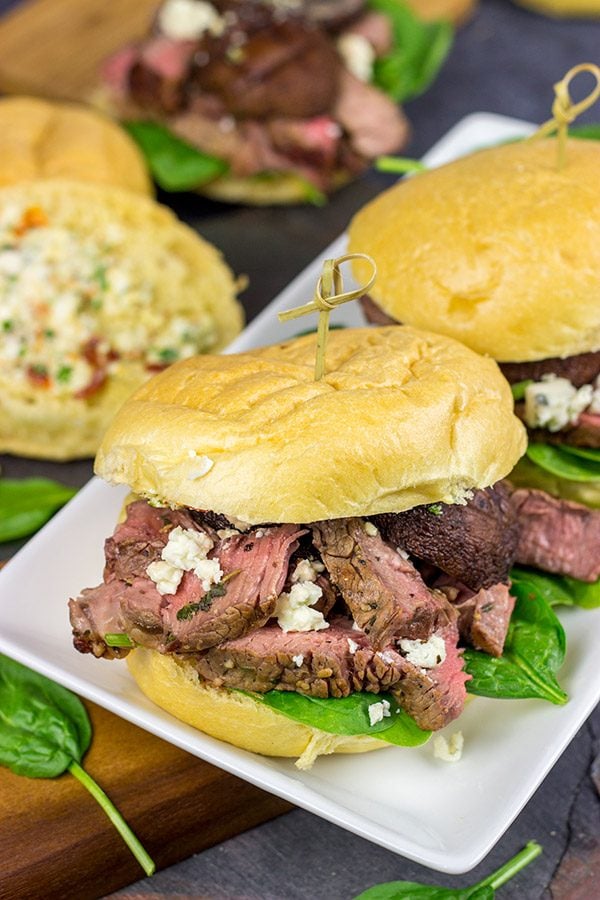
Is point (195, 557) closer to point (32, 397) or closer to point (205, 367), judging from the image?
point (205, 367)

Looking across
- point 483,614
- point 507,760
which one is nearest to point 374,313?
point 483,614

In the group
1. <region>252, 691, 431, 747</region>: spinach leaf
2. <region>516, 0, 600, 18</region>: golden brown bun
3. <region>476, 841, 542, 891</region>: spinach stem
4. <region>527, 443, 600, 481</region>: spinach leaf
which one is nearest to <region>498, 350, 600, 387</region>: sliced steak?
<region>527, 443, 600, 481</region>: spinach leaf

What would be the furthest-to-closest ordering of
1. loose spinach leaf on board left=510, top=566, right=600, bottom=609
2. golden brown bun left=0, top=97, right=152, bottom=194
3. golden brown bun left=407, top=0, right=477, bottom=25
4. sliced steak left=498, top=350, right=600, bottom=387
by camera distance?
1. golden brown bun left=407, top=0, right=477, bottom=25
2. golden brown bun left=0, top=97, right=152, bottom=194
3. sliced steak left=498, top=350, right=600, bottom=387
4. loose spinach leaf on board left=510, top=566, right=600, bottom=609

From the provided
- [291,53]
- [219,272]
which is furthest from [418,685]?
[291,53]

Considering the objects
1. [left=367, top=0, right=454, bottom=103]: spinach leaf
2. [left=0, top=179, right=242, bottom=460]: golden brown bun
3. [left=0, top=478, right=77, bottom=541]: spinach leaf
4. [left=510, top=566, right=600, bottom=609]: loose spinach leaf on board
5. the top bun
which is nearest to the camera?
the top bun

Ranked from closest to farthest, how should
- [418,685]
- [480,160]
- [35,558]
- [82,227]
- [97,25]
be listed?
[418,685] < [35,558] < [480,160] < [82,227] < [97,25]

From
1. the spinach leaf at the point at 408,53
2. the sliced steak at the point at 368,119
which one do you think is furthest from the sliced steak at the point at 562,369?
the spinach leaf at the point at 408,53

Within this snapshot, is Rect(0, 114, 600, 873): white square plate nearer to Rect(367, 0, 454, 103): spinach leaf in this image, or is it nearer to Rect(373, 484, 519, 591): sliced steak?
Rect(373, 484, 519, 591): sliced steak
